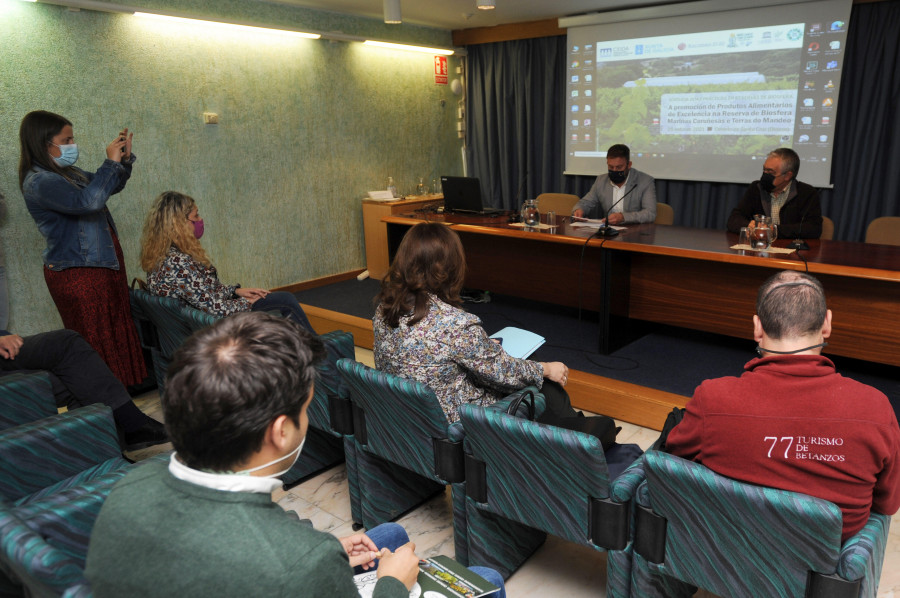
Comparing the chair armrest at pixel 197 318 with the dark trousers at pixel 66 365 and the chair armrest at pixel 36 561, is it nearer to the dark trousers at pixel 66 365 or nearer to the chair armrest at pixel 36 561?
the dark trousers at pixel 66 365

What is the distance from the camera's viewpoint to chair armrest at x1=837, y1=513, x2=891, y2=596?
1229mm

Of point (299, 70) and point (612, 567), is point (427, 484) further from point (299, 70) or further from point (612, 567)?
point (299, 70)

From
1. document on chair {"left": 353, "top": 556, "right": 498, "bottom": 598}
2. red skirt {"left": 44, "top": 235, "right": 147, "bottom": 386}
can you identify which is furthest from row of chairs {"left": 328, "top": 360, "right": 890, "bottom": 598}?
red skirt {"left": 44, "top": 235, "right": 147, "bottom": 386}

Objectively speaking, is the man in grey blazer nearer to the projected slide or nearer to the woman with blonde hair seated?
the projected slide

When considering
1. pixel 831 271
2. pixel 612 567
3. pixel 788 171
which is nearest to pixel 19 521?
pixel 612 567

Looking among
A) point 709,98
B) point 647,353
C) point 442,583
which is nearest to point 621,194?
point 647,353

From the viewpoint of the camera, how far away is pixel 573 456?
1502 millimetres

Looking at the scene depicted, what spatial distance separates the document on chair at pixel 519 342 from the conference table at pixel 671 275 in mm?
1281

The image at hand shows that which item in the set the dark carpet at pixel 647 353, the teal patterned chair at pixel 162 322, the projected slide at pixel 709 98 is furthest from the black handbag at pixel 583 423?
the projected slide at pixel 709 98

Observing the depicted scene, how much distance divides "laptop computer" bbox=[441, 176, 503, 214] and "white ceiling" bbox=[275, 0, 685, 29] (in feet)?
5.21

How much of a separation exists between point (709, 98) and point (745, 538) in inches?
198

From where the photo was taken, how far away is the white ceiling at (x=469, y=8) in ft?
17.1

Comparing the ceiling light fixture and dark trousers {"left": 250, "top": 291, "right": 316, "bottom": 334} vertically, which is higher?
the ceiling light fixture

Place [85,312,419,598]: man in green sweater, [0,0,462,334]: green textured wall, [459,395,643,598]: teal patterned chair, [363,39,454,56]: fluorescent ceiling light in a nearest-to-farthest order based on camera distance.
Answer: [85,312,419,598]: man in green sweater < [459,395,643,598]: teal patterned chair < [0,0,462,334]: green textured wall < [363,39,454,56]: fluorescent ceiling light
